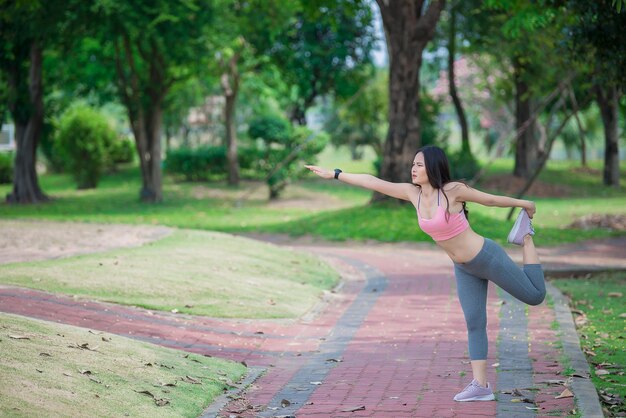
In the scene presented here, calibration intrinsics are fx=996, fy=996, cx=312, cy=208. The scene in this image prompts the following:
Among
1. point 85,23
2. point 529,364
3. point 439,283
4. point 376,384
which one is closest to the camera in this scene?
point 376,384

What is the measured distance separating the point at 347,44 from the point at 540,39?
16077 millimetres

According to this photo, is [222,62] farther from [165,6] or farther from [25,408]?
[25,408]

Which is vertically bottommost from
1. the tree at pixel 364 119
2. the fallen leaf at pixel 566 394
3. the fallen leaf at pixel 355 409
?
the fallen leaf at pixel 566 394

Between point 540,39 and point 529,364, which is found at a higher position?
point 540,39

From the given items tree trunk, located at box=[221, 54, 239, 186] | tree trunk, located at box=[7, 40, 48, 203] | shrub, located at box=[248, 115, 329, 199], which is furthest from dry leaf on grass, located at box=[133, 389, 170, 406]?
tree trunk, located at box=[221, 54, 239, 186]

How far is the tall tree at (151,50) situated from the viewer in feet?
95.3

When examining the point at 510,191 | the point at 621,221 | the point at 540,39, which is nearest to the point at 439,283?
the point at 621,221

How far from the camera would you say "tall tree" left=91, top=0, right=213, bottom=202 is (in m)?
29.1

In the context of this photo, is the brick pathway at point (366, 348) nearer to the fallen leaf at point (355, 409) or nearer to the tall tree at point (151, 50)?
the fallen leaf at point (355, 409)

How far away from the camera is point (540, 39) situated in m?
28.6

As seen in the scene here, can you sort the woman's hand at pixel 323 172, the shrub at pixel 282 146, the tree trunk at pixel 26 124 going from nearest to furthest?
the woman's hand at pixel 323 172
the tree trunk at pixel 26 124
the shrub at pixel 282 146

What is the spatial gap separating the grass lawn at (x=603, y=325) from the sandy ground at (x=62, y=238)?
701 cm

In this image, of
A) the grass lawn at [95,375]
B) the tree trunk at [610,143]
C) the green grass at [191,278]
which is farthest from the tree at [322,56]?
the grass lawn at [95,375]

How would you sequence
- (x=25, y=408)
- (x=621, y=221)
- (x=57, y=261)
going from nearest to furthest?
1. (x=25, y=408)
2. (x=57, y=261)
3. (x=621, y=221)
